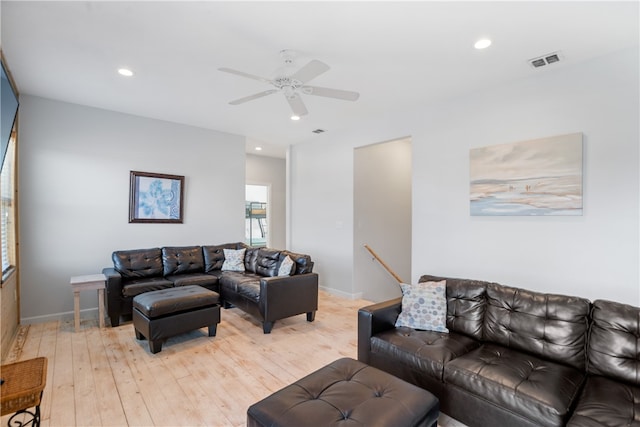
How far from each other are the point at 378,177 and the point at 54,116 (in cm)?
480

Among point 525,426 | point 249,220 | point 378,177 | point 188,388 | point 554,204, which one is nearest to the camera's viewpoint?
point 525,426

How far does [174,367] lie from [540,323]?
304 centimetres

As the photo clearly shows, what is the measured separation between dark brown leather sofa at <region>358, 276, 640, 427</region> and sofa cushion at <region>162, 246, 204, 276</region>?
3175mm

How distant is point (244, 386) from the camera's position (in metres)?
2.57

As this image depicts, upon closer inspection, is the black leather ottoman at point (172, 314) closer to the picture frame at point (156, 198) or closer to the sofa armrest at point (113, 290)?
the sofa armrest at point (113, 290)

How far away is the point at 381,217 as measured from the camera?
5559 millimetres

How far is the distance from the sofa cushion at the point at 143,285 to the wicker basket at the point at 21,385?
2.37 metres

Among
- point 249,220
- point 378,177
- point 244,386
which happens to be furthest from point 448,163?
point 249,220

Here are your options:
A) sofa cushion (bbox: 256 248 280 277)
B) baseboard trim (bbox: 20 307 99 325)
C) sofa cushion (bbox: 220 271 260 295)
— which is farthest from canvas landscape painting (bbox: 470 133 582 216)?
baseboard trim (bbox: 20 307 99 325)

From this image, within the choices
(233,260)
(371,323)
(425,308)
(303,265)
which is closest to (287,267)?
(303,265)

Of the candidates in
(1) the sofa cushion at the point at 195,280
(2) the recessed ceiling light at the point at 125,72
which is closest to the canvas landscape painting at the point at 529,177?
(1) the sofa cushion at the point at 195,280

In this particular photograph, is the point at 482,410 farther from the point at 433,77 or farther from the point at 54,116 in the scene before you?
the point at 54,116

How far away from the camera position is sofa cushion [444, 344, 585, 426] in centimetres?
164

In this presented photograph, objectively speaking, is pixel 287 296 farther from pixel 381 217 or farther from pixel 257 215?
pixel 257 215
